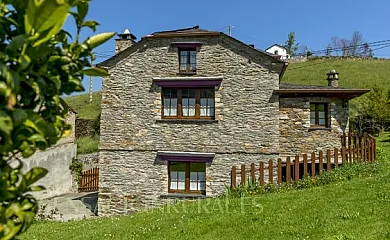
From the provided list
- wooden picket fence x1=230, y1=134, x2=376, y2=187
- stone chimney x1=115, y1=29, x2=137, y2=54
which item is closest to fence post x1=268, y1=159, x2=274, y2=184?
wooden picket fence x1=230, y1=134, x2=376, y2=187

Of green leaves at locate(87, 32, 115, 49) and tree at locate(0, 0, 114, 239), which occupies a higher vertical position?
green leaves at locate(87, 32, 115, 49)

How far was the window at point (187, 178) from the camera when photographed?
13781 mm

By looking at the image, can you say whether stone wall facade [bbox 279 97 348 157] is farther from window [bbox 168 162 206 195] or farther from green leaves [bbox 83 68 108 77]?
green leaves [bbox 83 68 108 77]

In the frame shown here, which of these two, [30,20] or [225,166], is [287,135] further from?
[30,20]

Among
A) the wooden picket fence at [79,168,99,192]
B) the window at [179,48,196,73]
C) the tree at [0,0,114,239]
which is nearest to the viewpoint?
the tree at [0,0,114,239]

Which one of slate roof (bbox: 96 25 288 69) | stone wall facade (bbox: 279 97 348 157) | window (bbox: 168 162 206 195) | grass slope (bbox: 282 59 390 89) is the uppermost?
grass slope (bbox: 282 59 390 89)

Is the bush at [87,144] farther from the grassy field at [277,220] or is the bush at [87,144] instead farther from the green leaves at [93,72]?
the green leaves at [93,72]

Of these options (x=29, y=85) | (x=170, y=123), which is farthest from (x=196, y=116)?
(x=29, y=85)

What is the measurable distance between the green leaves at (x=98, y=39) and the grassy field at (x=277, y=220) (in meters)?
5.43

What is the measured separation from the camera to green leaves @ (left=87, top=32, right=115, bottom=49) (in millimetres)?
1340

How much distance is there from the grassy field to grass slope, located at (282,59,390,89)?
1283 inches

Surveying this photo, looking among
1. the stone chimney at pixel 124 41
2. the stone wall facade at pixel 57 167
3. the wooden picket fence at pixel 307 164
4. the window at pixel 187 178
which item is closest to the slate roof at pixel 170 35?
the stone chimney at pixel 124 41

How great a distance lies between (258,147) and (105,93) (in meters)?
6.49

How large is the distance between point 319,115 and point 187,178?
5693mm
